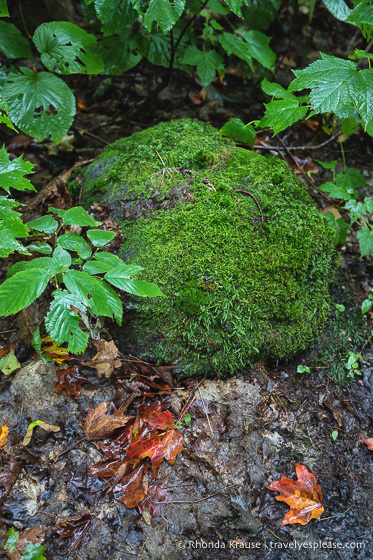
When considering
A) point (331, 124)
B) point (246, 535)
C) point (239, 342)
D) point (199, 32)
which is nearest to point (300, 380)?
point (239, 342)

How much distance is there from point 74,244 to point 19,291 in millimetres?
489

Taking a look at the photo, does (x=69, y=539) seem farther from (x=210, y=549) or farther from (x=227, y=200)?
(x=227, y=200)

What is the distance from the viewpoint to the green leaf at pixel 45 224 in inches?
88.7

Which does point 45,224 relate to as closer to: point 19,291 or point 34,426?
point 19,291

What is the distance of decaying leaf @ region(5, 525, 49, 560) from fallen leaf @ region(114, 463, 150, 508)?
409 millimetres

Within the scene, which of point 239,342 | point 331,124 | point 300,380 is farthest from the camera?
point 331,124

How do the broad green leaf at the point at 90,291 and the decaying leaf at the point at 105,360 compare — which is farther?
the decaying leaf at the point at 105,360

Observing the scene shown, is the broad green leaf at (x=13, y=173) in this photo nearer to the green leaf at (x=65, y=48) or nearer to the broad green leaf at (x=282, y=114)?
the green leaf at (x=65, y=48)

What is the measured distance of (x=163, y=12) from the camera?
2326 mm

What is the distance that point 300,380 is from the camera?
101 inches

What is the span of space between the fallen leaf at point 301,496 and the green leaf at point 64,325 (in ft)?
4.65

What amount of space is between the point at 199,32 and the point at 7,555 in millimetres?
5597

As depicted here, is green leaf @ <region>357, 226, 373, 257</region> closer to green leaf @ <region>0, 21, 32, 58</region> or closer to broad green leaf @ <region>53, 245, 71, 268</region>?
broad green leaf @ <region>53, 245, 71, 268</region>

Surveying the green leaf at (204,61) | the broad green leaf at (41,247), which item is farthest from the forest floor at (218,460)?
the green leaf at (204,61)
